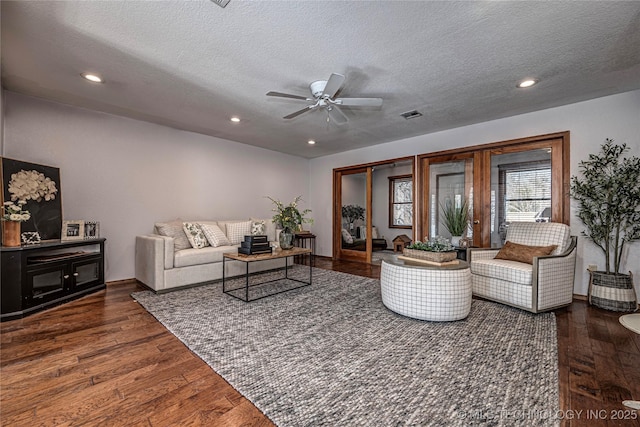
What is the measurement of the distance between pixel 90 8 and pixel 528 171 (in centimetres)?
519

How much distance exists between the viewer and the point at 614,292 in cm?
297

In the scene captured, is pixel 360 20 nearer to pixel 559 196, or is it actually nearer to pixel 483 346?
pixel 483 346

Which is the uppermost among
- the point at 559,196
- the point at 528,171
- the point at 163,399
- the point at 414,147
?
the point at 414,147

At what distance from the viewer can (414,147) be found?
16.8ft

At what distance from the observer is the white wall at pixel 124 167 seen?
3510 mm

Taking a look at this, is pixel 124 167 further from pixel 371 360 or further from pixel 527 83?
pixel 527 83

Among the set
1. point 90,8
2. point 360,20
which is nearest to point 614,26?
point 360,20

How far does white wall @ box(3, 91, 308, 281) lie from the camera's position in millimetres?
3510

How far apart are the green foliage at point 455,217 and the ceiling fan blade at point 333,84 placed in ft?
10.4

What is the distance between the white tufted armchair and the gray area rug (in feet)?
0.49

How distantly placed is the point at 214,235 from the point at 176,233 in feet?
1.77

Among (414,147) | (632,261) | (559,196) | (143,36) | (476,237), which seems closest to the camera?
(143,36)

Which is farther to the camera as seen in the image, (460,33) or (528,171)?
(528,171)

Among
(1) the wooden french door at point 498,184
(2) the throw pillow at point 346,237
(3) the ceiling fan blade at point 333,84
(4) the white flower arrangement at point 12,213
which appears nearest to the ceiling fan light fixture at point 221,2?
(3) the ceiling fan blade at point 333,84
